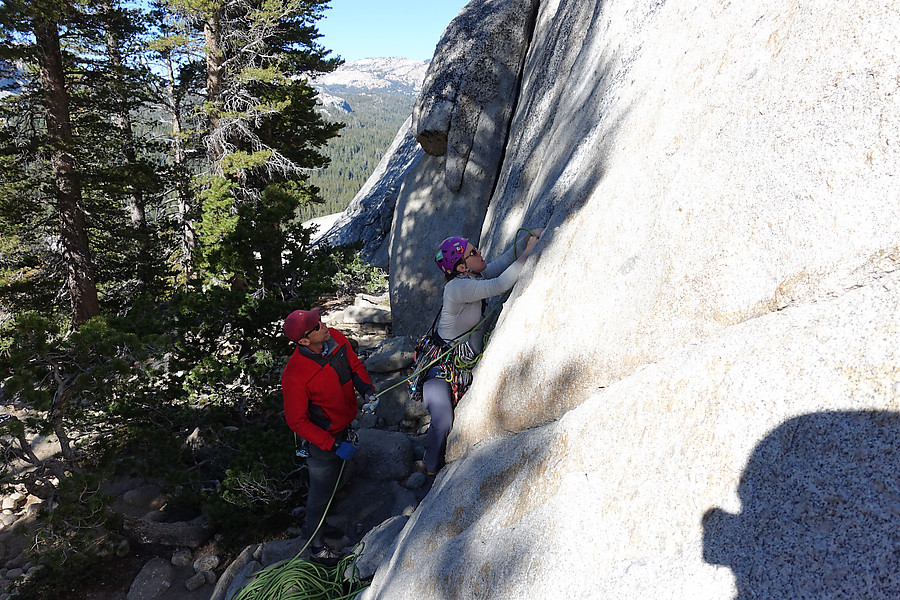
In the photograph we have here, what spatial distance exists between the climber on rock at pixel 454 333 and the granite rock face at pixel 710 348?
1059mm

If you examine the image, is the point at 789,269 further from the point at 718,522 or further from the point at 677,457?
the point at 718,522

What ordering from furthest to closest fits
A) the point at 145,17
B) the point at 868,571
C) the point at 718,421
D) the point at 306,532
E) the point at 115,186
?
the point at 145,17 → the point at 115,186 → the point at 306,532 → the point at 718,421 → the point at 868,571

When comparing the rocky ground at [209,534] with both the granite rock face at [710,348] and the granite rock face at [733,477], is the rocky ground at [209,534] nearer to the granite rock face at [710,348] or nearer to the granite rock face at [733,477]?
the granite rock face at [710,348]

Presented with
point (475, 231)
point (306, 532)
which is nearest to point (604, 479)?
point (306, 532)

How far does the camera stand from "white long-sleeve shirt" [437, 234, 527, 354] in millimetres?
3751

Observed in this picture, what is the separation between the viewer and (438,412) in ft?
13.4

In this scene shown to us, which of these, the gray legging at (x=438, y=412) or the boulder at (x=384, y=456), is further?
the boulder at (x=384, y=456)


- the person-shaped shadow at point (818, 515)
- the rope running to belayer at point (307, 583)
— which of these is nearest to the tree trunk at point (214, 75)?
the rope running to belayer at point (307, 583)

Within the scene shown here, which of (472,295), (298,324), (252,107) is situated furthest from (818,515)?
(252,107)

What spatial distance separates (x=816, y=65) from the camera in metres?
1.59

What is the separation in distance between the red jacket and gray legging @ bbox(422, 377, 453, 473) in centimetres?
81

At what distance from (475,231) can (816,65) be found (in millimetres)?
6513

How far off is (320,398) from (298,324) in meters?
0.75

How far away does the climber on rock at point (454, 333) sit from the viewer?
4004 mm
